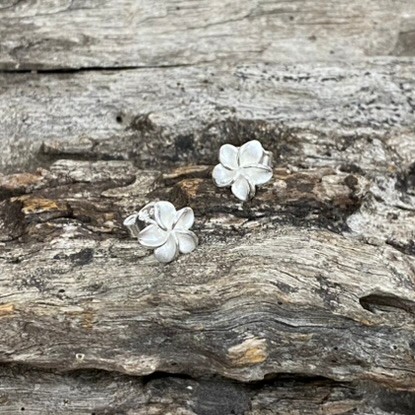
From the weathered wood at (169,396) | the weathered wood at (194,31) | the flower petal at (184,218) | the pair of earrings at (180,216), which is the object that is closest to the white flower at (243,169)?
the pair of earrings at (180,216)

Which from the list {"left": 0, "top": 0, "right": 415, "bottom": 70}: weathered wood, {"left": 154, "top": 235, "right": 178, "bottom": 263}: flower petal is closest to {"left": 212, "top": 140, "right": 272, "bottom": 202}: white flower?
{"left": 154, "top": 235, "right": 178, "bottom": 263}: flower petal

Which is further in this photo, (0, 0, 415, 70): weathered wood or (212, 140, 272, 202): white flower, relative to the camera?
(0, 0, 415, 70): weathered wood

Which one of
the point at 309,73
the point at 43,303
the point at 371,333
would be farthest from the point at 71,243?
the point at 309,73

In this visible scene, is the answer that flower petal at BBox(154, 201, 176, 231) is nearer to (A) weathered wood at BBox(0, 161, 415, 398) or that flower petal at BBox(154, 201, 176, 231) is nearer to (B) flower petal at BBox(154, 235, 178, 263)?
(B) flower petal at BBox(154, 235, 178, 263)

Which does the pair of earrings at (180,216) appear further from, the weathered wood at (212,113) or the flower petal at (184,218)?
the weathered wood at (212,113)

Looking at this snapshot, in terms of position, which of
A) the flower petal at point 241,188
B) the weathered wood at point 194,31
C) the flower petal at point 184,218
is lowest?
the flower petal at point 184,218
